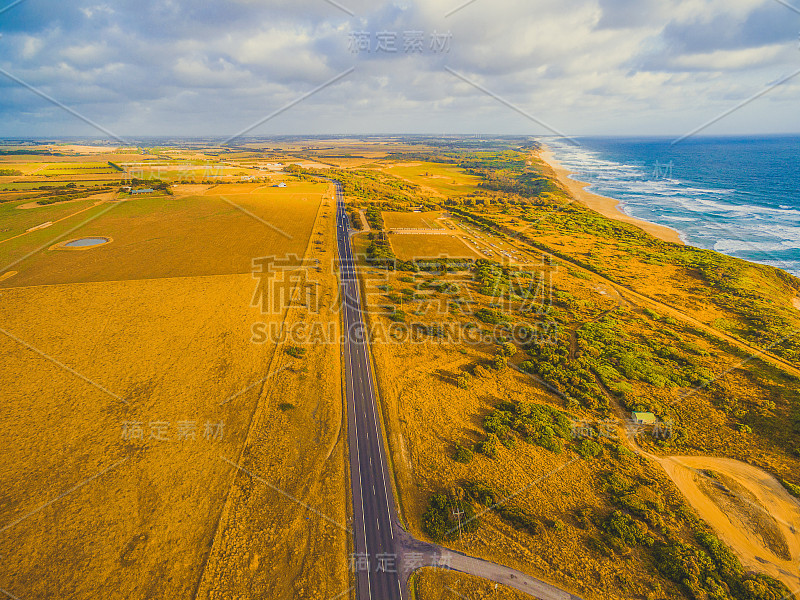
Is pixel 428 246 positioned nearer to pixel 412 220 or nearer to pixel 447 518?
pixel 412 220

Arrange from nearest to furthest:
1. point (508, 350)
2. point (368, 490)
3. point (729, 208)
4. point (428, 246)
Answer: point (368, 490) → point (508, 350) → point (428, 246) → point (729, 208)

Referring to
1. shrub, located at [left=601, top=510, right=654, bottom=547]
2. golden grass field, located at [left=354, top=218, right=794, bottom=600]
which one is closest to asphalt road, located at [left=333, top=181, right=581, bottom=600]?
golden grass field, located at [left=354, top=218, right=794, bottom=600]

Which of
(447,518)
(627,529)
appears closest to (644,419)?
(627,529)

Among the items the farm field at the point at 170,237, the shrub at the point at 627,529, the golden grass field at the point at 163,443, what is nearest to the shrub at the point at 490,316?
the golden grass field at the point at 163,443

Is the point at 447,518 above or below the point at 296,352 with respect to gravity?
below

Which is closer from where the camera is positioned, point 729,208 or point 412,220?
point 412,220

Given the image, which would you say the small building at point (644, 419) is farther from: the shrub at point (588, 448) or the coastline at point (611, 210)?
the coastline at point (611, 210)

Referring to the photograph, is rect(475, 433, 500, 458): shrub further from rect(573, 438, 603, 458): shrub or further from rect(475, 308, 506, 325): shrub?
rect(475, 308, 506, 325): shrub
